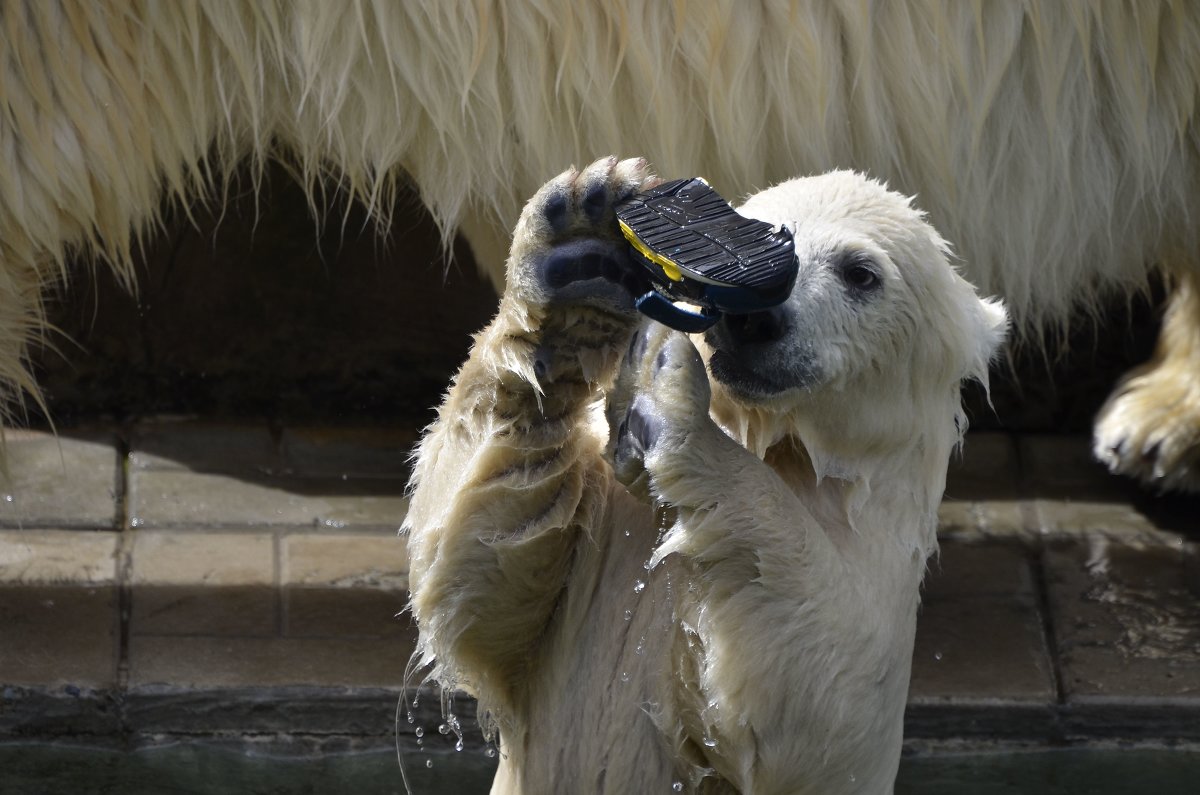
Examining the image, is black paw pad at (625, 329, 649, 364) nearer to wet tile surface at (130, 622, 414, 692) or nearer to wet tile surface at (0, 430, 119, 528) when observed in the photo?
wet tile surface at (130, 622, 414, 692)

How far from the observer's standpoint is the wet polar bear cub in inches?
64.6

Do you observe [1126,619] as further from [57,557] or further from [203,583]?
→ [57,557]

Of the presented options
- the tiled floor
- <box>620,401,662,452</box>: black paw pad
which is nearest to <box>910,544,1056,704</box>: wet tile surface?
the tiled floor

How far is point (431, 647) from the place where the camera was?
1873 millimetres

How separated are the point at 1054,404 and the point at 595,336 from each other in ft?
8.98

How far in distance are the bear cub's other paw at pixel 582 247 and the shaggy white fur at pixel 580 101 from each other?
3.27ft

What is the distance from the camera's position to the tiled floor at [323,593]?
2.96 metres

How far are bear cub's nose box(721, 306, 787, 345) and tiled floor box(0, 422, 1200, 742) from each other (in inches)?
44.2

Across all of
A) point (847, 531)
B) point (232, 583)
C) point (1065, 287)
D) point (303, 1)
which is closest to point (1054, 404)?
point (1065, 287)

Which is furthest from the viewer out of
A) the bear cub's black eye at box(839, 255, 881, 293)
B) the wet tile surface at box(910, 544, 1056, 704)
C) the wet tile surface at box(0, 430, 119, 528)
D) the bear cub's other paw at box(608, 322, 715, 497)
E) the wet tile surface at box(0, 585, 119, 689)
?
the wet tile surface at box(0, 430, 119, 528)

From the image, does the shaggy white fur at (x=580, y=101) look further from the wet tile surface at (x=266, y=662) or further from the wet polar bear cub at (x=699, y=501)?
the wet polar bear cub at (x=699, y=501)

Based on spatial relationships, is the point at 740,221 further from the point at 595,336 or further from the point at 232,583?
the point at 232,583

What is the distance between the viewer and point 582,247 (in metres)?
1.70

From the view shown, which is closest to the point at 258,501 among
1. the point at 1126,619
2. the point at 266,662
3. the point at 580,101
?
the point at 266,662
